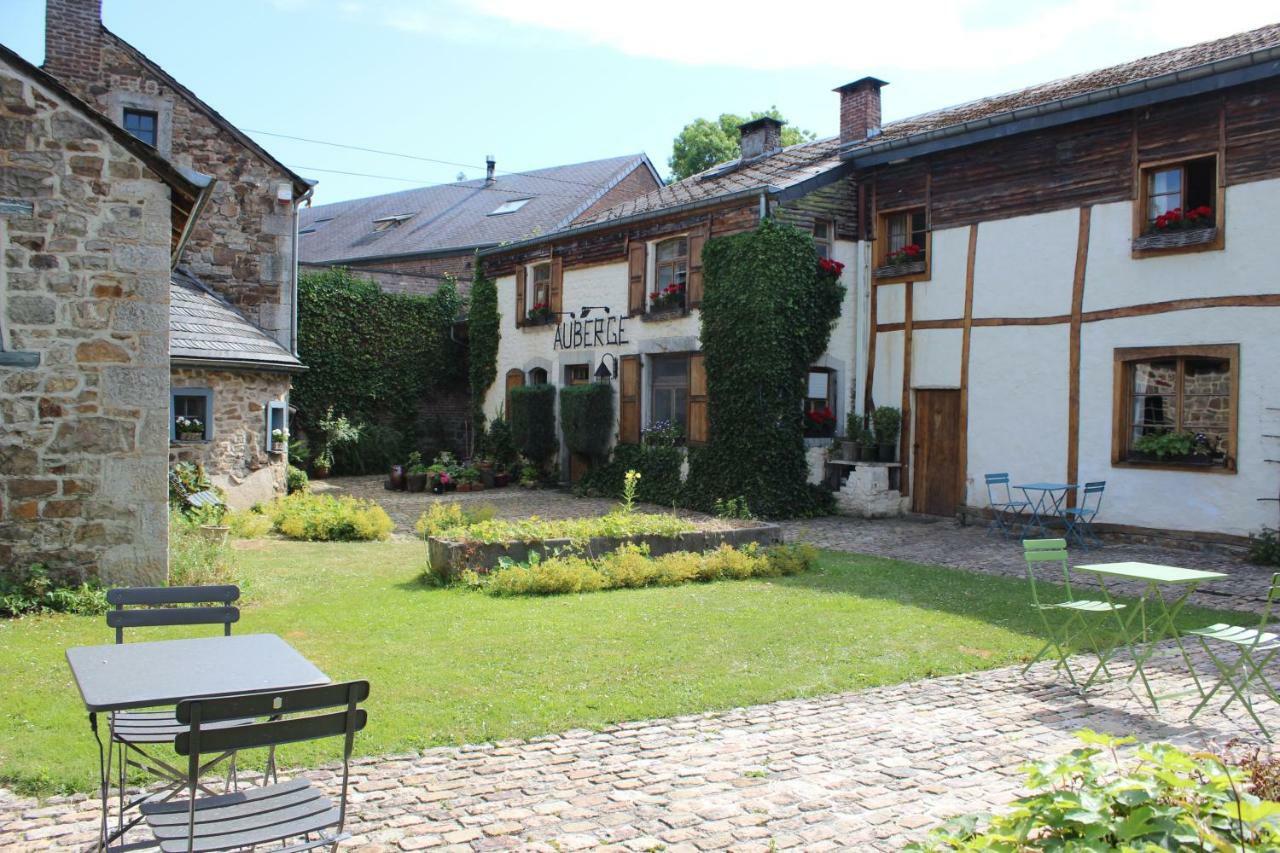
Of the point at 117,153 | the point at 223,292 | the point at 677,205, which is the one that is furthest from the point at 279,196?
the point at 117,153

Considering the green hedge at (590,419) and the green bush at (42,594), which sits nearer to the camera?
the green bush at (42,594)

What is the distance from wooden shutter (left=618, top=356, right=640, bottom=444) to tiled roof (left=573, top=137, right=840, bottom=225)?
2.63 meters

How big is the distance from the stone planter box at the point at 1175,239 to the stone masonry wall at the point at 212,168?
528 inches

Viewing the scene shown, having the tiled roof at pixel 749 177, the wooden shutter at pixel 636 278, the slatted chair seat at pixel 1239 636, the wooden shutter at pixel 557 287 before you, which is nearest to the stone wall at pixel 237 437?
the wooden shutter at pixel 557 287

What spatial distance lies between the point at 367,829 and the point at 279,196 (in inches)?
623

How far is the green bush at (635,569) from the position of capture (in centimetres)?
917

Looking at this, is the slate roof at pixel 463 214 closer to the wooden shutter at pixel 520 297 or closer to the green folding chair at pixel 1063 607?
the wooden shutter at pixel 520 297

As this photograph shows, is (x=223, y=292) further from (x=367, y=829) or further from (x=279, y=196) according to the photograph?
(x=367, y=829)

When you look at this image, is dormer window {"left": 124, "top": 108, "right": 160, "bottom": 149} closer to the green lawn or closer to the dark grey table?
the green lawn

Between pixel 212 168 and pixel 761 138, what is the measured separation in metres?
10.0

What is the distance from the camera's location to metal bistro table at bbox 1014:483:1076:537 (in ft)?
42.9

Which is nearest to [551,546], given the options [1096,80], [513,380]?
[1096,80]

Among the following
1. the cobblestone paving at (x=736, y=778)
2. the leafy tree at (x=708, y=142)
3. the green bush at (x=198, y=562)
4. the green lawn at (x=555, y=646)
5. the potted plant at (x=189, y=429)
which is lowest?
the cobblestone paving at (x=736, y=778)

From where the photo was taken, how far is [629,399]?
1805cm
